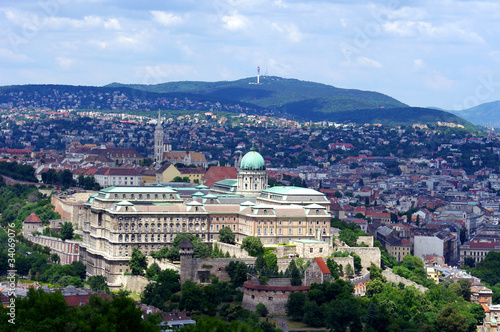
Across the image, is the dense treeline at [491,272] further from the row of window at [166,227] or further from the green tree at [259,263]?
the row of window at [166,227]

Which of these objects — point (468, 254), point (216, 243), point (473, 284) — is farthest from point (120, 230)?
point (468, 254)

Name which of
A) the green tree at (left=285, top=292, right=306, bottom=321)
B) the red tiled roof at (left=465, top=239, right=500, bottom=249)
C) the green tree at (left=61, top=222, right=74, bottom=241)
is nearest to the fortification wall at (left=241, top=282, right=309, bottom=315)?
the green tree at (left=285, top=292, right=306, bottom=321)

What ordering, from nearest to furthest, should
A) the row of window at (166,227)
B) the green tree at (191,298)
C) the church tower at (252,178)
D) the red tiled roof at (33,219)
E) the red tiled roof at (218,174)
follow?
the green tree at (191,298), the row of window at (166,227), the church tower at (252,178), the red tiled roof at (33,219), the red tiled roof at (218,174)

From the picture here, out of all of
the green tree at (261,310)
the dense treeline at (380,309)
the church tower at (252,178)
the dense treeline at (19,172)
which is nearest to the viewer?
the dense treeline at (380,309)

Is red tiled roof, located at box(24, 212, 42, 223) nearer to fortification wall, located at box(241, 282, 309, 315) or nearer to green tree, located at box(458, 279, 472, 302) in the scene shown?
fortification wall, located at box(241, 282, 309, 315)

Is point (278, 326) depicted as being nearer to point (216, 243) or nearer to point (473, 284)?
point (216, 243)

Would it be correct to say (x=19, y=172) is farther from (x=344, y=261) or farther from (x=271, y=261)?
(x=271, y=261)

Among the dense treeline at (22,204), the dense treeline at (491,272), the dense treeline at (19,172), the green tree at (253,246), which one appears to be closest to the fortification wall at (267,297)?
the green tree at (253,246)
